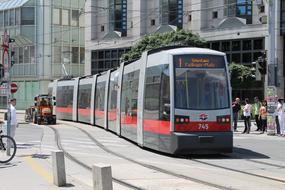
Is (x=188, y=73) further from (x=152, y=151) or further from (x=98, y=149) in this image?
(x=98, y=149)

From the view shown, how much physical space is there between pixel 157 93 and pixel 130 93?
4487mm

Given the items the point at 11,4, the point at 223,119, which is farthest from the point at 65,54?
the point at 223,119

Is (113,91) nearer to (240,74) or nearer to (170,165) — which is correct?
(170,165)

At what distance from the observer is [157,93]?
57.3 ft

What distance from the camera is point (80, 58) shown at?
73938 millimetres

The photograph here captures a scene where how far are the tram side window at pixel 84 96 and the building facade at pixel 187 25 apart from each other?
1367 centimetres

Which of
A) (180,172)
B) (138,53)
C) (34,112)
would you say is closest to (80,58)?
(138,53)

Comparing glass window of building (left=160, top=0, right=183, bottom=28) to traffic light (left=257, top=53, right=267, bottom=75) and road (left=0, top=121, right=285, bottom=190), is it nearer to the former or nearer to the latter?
traffic light (left=257, top=53, right=267, bottom=75)

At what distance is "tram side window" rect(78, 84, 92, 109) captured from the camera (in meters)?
36.4

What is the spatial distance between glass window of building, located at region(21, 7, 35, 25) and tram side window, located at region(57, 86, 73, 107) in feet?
94.8

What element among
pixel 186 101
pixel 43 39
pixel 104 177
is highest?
pixel 43 39

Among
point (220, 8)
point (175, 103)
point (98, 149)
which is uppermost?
point (220, 8)

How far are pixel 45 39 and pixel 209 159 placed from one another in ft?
185

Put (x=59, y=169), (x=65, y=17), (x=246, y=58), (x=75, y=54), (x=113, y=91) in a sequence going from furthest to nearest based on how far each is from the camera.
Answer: (x=75, y=54) → (x=65, y=17) → (x=246, y=58) → (x=113, y=91) → (x=59, y=169)
